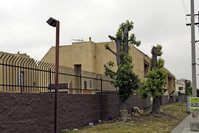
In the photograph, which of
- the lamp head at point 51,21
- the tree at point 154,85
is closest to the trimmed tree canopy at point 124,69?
the tree at point 154,85

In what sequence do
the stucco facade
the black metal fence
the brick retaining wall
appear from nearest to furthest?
1. the brick retaining wall
2. the black metal fence
3. the stucco facade

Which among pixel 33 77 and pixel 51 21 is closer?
pixel 51 21

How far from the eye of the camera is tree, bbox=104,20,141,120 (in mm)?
16916

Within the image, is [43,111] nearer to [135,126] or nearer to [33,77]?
[33,77]

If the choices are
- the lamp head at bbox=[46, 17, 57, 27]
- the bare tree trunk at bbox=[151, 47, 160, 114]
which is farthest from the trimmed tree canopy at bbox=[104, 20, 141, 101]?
the lamp head at bbox=[46, 17, 57, 27]

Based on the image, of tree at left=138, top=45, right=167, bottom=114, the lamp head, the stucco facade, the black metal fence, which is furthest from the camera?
the stucco facade

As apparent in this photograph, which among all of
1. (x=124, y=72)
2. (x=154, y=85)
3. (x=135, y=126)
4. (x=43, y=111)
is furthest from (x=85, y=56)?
(x=43, y=111)

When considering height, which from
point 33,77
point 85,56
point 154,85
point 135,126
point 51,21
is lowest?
point 135,126

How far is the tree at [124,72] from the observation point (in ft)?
55.5

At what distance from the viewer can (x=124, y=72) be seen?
55.4 ft

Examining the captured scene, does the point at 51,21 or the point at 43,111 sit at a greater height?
the point at 51,21

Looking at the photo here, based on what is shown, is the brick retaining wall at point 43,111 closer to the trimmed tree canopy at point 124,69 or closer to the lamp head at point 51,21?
the trimmed tree canopy at point 124,69

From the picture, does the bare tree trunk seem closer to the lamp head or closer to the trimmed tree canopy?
the trimmed tree canopy

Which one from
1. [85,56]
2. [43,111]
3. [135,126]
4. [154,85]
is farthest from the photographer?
[85,56]
